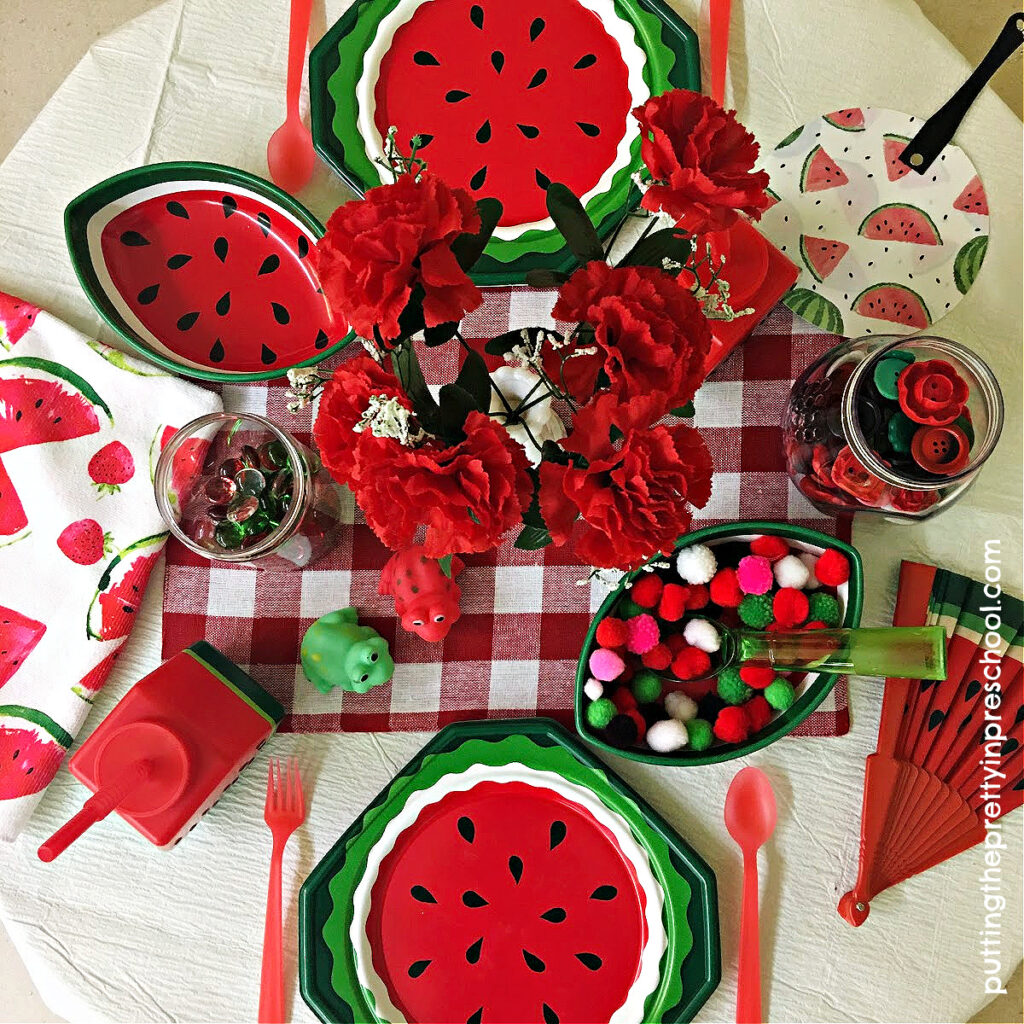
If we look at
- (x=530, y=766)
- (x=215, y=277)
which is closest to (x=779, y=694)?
(x=530, y=766)

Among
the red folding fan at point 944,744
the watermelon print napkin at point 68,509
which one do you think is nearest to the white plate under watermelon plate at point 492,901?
the red folding fan at point 944,744

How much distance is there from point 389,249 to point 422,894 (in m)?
0.64

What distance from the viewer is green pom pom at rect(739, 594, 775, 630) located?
772mm

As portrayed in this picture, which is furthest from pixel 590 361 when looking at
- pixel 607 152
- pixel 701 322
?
pixel 607 152

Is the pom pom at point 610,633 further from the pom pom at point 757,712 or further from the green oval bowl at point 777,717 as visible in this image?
the pom pom at point 757,712

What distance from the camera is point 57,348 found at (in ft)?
2.80

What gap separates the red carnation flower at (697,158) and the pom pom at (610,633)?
0.40 m

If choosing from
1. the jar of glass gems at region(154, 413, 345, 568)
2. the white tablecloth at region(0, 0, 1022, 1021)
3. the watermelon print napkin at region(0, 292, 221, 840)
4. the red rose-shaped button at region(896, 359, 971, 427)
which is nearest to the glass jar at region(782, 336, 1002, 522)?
the red rose-shaped button at region(896, 359, 971, 427)

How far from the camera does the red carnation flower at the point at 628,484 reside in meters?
0.42

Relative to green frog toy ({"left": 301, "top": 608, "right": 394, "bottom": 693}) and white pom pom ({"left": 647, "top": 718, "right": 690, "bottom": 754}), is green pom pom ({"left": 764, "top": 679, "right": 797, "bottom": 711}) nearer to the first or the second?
white pom pom ({"left": 647, "top": 718, "right": 690, "bottom": 754})

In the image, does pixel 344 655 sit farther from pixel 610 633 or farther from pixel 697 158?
pixel 697 158

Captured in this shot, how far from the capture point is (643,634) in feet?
2.54

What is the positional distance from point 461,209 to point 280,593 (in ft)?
1.67

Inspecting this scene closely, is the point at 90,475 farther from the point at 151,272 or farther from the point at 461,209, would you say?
the point at 461,209
